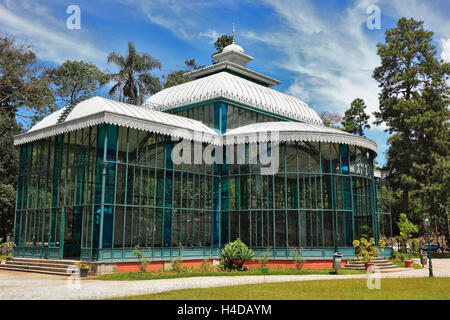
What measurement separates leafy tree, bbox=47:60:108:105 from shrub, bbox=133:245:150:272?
3056 cm

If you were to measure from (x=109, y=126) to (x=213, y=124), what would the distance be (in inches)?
328

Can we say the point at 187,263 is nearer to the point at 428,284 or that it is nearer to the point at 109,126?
the point at 109,126

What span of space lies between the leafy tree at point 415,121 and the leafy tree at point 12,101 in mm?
32830

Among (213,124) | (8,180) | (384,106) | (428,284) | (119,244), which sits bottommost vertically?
(428,284)

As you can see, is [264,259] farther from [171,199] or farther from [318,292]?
[318,292]

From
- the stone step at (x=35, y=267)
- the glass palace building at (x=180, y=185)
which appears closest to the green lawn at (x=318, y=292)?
the glass palace building at (x=180, y=185)

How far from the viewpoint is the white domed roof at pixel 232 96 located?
2918cm

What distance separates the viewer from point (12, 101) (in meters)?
39.7

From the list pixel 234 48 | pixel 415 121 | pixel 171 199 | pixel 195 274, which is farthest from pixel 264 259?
pixel 415 121

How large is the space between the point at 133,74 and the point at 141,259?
29041mm

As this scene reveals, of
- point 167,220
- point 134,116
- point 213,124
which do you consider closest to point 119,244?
point 167,220

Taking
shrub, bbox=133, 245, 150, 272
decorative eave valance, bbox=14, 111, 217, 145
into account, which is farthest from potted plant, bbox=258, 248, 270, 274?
decorative eave valance, bbox=14, 111, 217, 145
